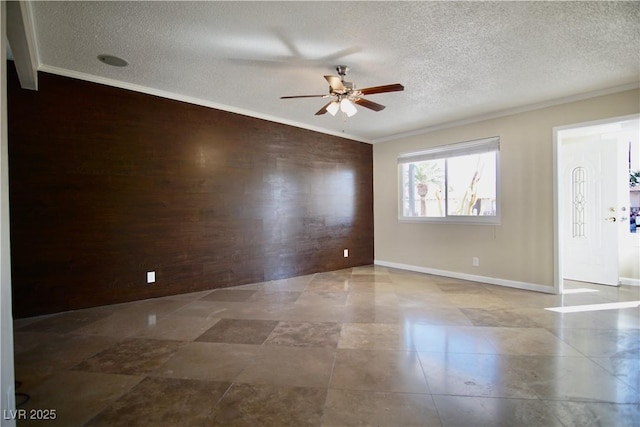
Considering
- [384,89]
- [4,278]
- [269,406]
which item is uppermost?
[384,89]

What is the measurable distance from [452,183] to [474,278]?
5.32 feet

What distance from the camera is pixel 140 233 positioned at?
3.61 m

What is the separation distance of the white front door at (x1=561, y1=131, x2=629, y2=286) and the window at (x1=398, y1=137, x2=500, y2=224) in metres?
1.31

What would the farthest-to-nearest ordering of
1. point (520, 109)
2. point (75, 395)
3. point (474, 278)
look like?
point (474, 278), point (520, 109), point (75, 395)

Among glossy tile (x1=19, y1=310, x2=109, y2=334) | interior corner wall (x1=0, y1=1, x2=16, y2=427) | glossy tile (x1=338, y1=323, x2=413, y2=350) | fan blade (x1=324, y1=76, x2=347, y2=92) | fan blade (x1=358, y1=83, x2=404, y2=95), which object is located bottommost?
glossy tile (x1=338, y1=323, x2=413, y2=350)

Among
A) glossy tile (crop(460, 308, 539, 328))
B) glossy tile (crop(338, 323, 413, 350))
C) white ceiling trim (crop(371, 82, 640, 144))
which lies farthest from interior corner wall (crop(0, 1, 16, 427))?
white ceiling trim (crop(371, 82, 640, 144))

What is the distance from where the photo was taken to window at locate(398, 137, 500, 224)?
15.1 feet

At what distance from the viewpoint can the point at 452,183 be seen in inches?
Answer: 198

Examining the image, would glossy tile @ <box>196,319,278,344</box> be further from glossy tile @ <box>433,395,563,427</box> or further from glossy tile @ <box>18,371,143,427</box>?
glossy tile @ <box>433,395,563,427</box>

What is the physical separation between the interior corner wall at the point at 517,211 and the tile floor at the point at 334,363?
2.36 ft

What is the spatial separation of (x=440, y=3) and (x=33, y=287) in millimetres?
4593

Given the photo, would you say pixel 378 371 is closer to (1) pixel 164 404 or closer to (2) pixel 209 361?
(2) pixel 209 361

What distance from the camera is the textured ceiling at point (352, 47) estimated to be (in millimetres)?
2174

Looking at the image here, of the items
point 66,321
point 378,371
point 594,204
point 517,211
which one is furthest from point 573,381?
point 66,321
